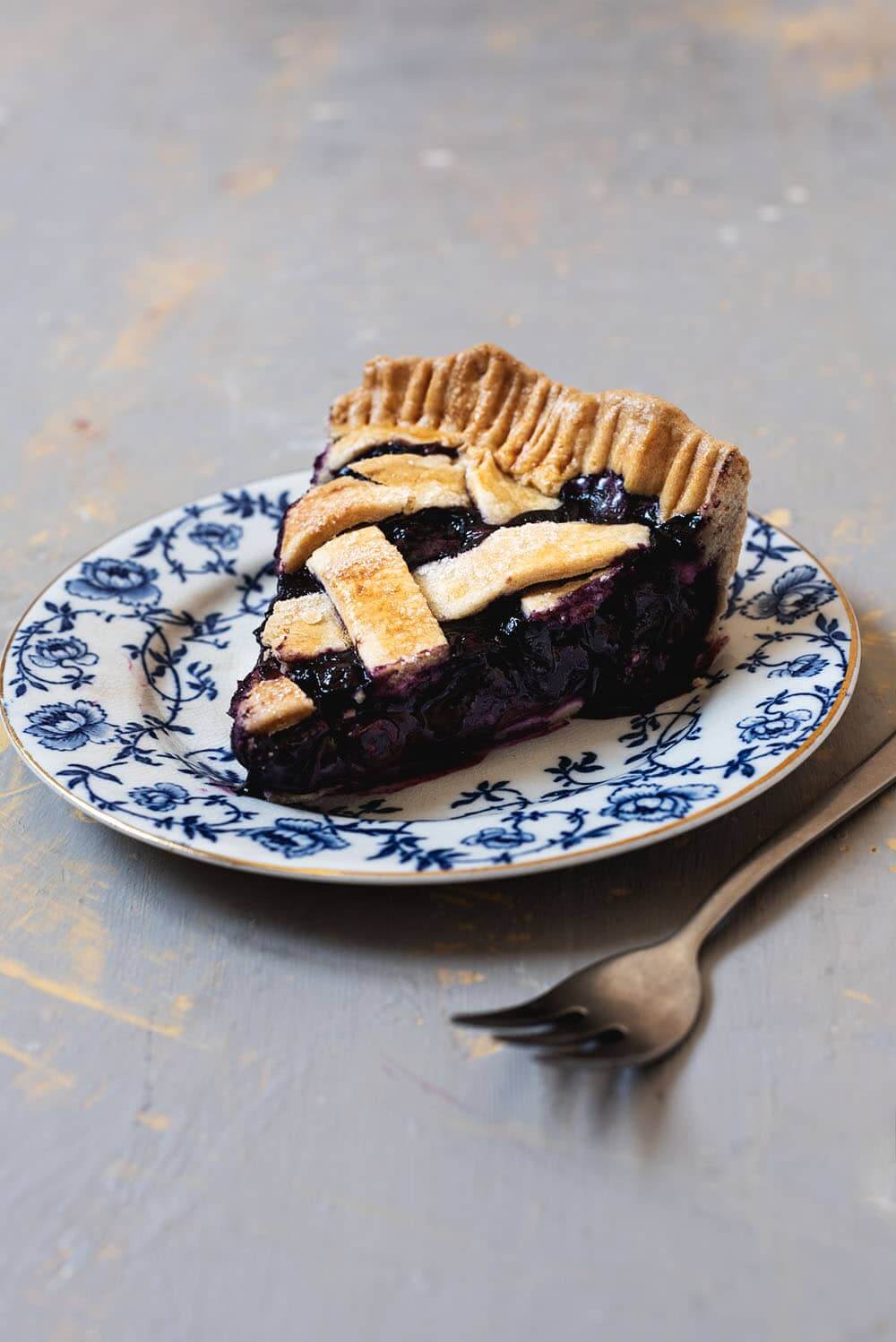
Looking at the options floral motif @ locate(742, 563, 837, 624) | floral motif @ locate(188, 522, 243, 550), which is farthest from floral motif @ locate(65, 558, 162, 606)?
floral motif @ locate(742, 563, 837, 624)

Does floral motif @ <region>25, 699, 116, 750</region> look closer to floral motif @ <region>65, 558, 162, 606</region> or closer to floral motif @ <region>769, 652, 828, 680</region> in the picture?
floral motif @ <region>65, 558, 162, 606</region>

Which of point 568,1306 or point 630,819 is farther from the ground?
point 630,819

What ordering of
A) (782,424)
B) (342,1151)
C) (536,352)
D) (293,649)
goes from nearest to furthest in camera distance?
(342,1151) < (293,649) < (782,424) < (536,352)

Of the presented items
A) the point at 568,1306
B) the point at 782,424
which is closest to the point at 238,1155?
the point at 568,1306

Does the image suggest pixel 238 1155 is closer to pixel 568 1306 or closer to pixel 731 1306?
pixel 568 1306

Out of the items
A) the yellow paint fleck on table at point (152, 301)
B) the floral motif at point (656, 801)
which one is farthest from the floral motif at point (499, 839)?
the yellow paint fleck on table at point (152, 301)
